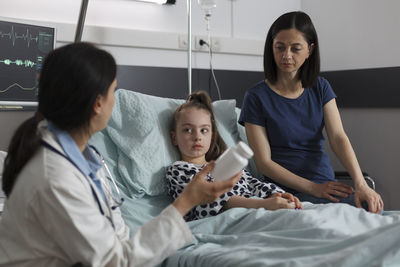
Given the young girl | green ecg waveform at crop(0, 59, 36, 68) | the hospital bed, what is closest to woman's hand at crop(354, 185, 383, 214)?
the hospital bed

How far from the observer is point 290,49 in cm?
221

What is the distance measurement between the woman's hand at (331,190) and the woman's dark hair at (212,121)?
45 cm

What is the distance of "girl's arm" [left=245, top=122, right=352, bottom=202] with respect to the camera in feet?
6.87

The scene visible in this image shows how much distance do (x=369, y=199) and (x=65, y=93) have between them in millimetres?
1405

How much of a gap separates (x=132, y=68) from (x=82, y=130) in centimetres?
163

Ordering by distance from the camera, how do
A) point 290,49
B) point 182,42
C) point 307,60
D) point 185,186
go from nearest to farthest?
point 185,186, point 290,49, point 307,60, point 182,42

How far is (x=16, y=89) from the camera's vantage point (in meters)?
2.29

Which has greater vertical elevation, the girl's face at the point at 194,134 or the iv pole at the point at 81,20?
the iv pole at the point at 81,20

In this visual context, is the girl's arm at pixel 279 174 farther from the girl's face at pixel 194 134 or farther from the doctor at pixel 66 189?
the doctor at pixel 66 189

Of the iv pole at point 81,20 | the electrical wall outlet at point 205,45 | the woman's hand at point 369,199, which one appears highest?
the iv pole at point 81,20

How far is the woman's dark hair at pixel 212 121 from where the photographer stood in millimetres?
2191

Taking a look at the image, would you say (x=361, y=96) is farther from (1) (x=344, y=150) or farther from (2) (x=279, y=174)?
(2) (x=279, y=174)

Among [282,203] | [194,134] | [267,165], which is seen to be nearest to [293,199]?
[282,203]

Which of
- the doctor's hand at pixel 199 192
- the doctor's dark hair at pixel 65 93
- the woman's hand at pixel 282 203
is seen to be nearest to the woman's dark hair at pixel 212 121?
the woman's hand at pixel 282 203
